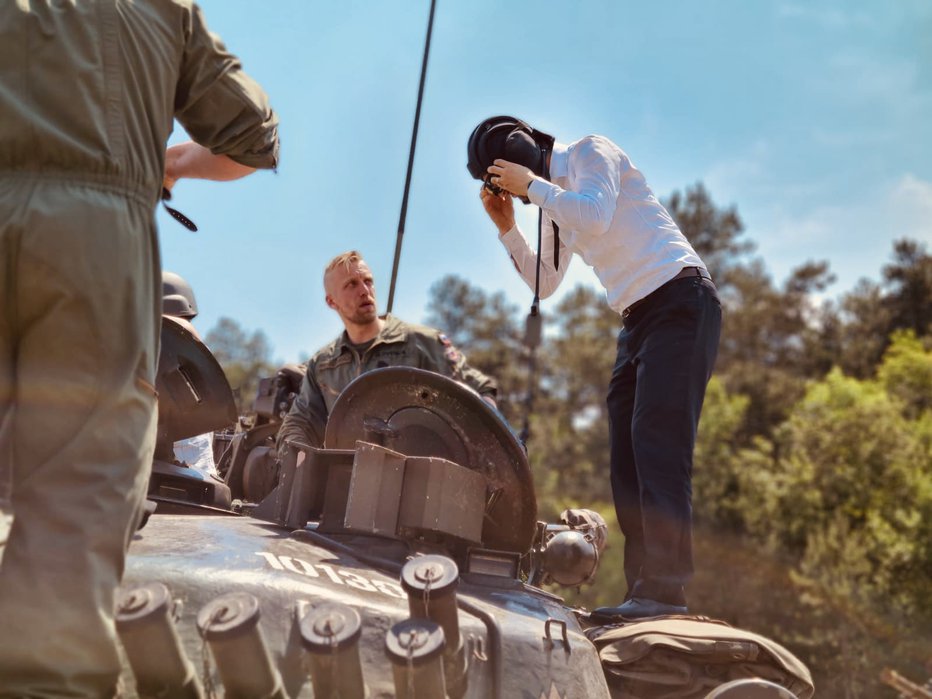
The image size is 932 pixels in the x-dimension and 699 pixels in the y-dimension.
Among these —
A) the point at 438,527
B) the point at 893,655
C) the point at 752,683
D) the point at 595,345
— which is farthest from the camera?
the point at 595,345

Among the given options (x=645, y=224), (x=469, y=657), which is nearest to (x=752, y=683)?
(x=469, y=657)

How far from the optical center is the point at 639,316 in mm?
4406

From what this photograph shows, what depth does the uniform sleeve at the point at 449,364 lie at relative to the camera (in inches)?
281

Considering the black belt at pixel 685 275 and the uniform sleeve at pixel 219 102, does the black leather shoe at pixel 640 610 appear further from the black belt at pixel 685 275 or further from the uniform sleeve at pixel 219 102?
the uniform sleeve at pixel 219 102

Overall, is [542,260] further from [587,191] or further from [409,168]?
[409,168]

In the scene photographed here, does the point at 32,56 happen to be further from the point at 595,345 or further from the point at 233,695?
the point at 595,345

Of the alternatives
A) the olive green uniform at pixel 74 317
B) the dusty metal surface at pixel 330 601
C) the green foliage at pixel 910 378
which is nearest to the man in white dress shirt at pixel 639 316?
the dusty metal surface at pixel 330 601

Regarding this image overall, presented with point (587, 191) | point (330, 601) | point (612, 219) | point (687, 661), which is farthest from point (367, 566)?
point (612, 219)

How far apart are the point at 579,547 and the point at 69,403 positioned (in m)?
2.45

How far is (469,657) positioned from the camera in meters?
2.94

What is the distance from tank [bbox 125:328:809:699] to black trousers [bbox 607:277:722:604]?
31 cm

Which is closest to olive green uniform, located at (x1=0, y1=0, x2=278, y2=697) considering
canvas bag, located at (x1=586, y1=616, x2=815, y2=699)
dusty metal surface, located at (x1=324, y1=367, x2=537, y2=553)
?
dusty metal surface, located at (x1=324, y1=367, x2=537, y2=553)

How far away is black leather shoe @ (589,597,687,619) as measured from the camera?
12.8 ft

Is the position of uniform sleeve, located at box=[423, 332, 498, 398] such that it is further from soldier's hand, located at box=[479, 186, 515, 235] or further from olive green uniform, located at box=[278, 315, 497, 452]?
soldier's hand, located at box=[479, 186, 515, 235]
